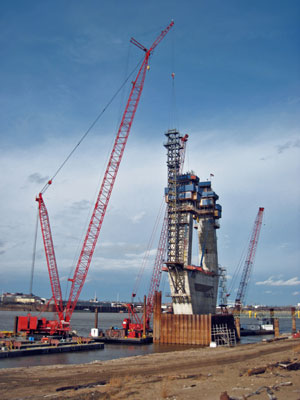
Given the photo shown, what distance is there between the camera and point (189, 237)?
4112 inches

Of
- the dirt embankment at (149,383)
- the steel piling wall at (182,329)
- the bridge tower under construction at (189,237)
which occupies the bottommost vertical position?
the dirt embankment at (149,383)

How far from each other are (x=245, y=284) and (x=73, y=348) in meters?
93.0

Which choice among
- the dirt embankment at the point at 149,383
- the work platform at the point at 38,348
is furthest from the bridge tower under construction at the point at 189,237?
the dirt embankment at the point at 149,383

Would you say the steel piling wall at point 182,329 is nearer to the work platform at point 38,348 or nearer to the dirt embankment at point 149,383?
the work platform at point 38,348

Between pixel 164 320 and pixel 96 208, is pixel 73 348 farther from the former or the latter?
pixel 96 208

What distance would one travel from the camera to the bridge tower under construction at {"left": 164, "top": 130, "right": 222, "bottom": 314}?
101 m

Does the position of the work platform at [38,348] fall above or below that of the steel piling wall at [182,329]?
below

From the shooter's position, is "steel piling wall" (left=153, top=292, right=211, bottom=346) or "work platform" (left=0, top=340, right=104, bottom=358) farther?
"steel piling wall" (left=153, top=292, right=211, bottom=346)

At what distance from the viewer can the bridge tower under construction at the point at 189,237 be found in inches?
3962

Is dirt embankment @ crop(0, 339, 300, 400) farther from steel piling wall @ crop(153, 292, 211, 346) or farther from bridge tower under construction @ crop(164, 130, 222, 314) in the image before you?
bridge tower under construction @ crop(164, 130, 222, 314)

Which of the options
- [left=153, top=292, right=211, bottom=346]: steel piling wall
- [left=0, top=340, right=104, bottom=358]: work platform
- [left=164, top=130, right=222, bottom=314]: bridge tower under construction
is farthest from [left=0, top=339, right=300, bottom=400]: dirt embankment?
[left=164, top=130, right=222, bottom=314]: bridge tower under construction

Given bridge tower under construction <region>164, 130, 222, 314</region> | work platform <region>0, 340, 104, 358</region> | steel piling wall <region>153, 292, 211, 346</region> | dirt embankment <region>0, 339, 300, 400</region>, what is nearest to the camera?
dirt embankment <region>0, 339, 300, 400</region>

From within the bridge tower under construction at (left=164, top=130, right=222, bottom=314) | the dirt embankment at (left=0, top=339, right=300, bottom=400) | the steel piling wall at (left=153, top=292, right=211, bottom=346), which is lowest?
the dirt embankment at (left=0, top=339, right=300, bottom=400)

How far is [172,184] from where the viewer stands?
4259 inches
